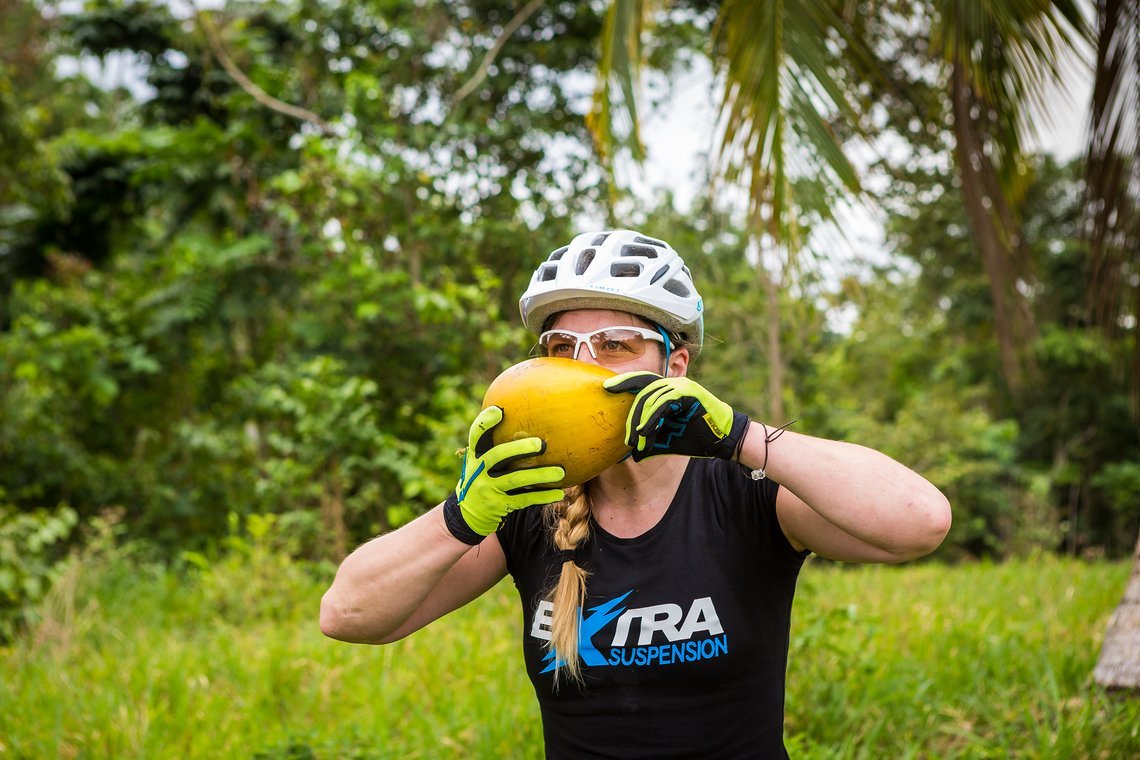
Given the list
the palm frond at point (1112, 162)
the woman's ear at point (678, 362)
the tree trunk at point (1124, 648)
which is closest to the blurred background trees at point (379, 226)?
the palm frond at point (1112, 162)

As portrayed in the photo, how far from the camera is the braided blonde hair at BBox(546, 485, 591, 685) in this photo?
1654mm

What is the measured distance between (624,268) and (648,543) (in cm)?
58

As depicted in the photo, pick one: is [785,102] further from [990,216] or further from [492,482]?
[492,482]

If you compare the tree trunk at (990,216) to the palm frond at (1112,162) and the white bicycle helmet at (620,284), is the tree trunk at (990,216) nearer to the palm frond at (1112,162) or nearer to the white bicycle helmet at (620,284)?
the palm frond at (1112,162)

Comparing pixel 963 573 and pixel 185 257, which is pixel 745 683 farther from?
pixel 185 257

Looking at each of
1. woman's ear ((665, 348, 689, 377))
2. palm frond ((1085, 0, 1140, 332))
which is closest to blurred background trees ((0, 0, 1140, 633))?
palm frond ((1085, 0, 1140, 332))

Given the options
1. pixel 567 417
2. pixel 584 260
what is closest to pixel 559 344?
pixel 584 260

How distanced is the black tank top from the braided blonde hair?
0.02m

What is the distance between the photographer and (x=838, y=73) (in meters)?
3.68

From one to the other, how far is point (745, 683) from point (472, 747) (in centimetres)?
191

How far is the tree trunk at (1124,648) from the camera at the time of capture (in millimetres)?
3031

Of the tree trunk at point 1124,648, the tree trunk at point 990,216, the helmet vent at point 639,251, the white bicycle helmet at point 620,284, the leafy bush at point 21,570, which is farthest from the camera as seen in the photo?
the leafy bush at point 21,570

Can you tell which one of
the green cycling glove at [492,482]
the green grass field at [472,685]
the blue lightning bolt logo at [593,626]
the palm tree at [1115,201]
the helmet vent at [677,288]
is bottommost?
the green grass field at [472,685]

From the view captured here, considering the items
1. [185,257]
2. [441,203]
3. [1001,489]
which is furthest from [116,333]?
[1001,489]
